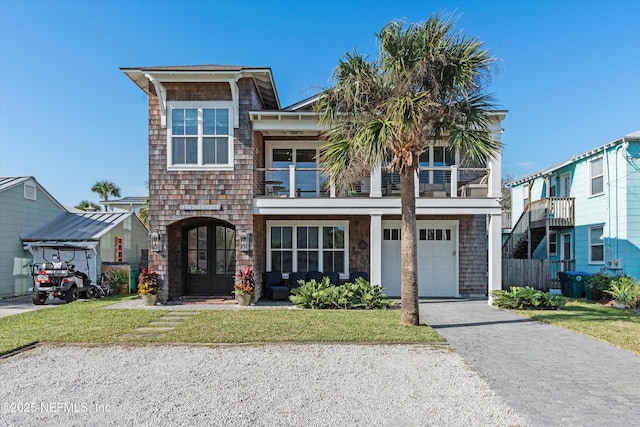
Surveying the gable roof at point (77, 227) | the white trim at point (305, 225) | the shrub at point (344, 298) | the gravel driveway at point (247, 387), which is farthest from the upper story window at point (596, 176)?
the gable roof at point (77, 227)

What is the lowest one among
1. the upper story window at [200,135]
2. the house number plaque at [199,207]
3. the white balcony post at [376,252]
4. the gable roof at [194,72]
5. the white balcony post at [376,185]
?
the white balcony post at [376,252]

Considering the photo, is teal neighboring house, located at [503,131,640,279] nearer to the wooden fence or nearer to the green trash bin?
the wooden fence

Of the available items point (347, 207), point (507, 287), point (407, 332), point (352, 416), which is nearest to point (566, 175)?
point (507, 287)

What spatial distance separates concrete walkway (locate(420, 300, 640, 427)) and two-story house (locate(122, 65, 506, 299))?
13.3 feet

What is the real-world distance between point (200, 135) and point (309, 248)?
5.10 m

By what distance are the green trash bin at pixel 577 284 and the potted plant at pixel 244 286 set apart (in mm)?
11435

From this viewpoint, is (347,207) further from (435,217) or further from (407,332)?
(407,332)

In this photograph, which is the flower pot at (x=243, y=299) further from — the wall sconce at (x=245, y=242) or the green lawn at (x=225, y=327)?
the wall sconce at (x=245, y=242)

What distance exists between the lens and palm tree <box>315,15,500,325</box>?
843 centimetres

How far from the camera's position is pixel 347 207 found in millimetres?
12961

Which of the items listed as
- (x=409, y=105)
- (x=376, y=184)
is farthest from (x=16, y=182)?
(x=409, y=105)

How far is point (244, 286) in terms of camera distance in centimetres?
1217

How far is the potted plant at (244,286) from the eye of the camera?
1213cm

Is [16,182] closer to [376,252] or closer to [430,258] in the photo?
[376,252]
